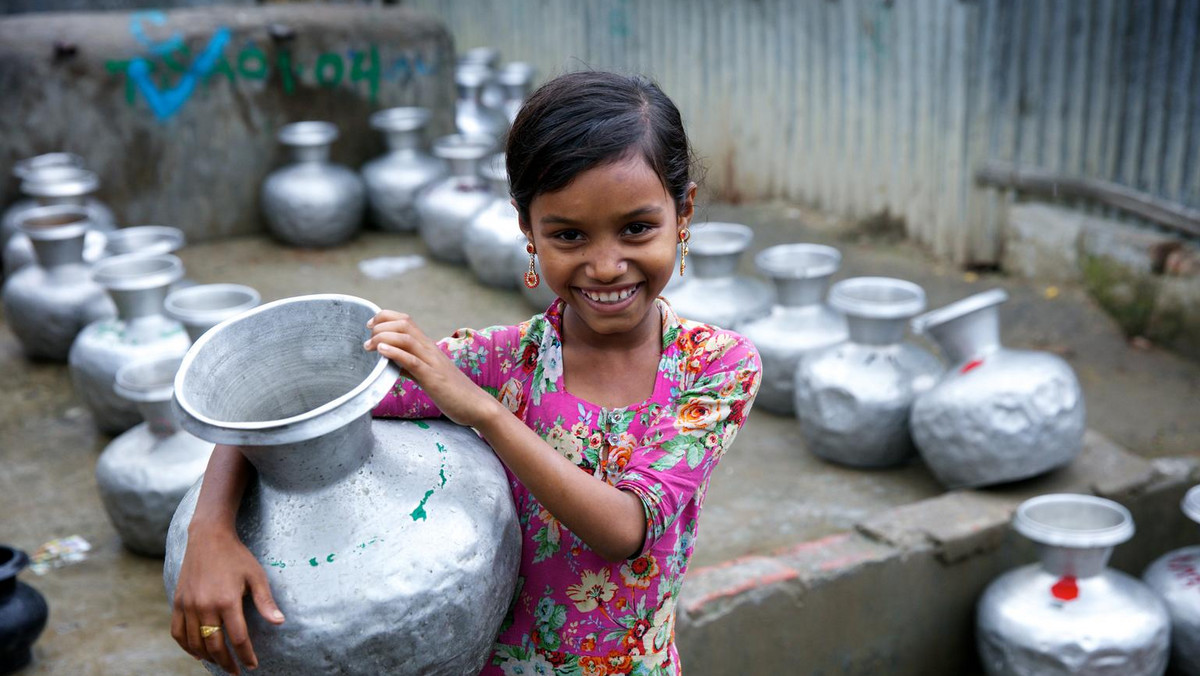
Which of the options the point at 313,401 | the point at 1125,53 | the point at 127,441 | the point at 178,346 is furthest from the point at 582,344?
the point at 1125,53

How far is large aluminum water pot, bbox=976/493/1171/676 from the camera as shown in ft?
11.1

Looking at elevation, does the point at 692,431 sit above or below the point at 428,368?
below

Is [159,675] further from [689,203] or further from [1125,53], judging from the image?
[1125,53]

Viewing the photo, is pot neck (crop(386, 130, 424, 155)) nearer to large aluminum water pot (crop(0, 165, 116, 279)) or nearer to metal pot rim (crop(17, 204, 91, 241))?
large aluminum water pot (crop(0, 165, 116, 279))

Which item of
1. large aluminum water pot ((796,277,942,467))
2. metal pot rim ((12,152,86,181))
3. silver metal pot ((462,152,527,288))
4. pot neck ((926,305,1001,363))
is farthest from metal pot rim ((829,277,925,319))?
metal pot rim ((12,152,86,181))

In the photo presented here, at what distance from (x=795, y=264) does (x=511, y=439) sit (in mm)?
3922

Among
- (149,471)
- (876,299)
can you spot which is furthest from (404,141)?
(149,471)

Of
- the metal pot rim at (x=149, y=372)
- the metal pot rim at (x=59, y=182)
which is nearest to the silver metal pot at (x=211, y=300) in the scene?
the metal pot rim at (x=149, y=372)

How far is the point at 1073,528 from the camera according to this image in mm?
3602

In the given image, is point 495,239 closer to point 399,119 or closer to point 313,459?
point 399,119

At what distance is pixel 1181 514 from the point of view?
4074 millimetres

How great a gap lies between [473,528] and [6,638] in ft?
7.13

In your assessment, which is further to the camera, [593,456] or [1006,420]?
[1006,420]

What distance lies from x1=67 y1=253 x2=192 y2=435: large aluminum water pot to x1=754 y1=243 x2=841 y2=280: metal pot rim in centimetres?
244
